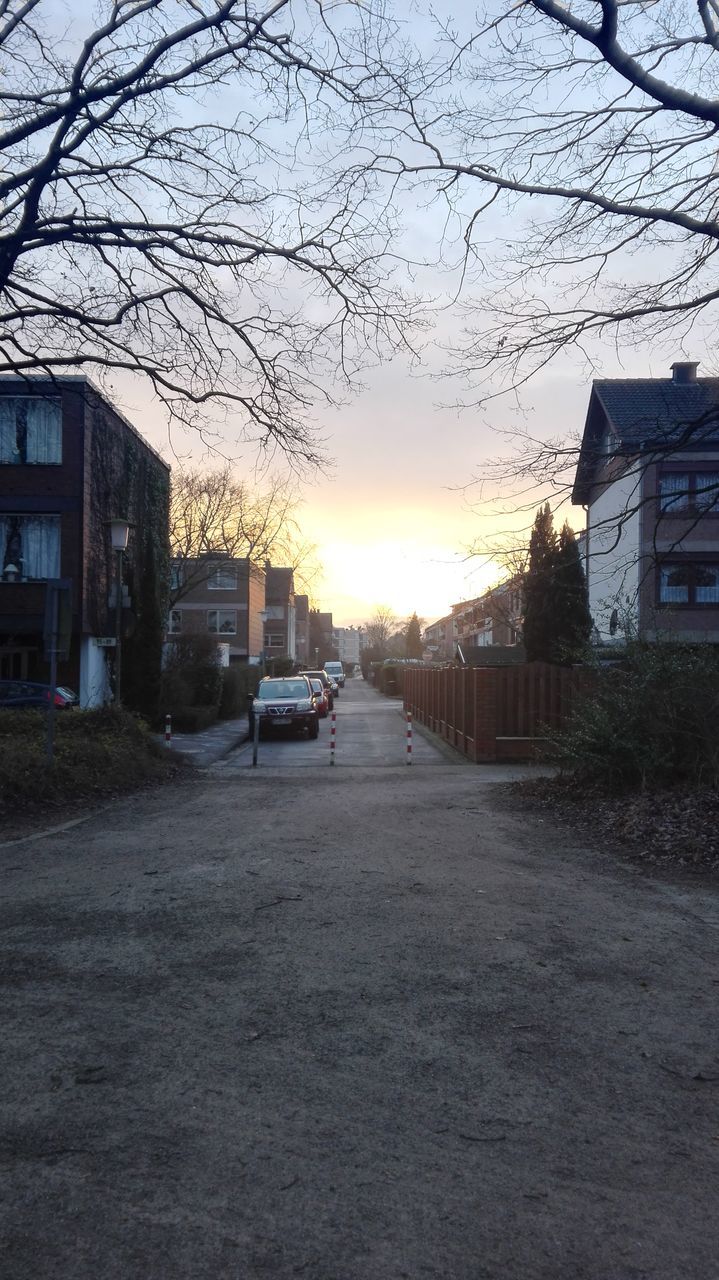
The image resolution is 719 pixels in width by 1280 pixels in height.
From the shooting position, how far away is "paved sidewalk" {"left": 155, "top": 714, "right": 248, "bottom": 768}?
20.8 meters

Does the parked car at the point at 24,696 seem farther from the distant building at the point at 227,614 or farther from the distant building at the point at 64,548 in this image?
the distant building at the point at 227,614

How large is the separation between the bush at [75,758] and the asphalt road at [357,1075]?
14.7ft

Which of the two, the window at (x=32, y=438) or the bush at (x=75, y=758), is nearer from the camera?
the bush at (x=75, y=758)

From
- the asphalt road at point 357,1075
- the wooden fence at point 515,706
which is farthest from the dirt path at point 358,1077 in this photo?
the wooden fence at point 515,706

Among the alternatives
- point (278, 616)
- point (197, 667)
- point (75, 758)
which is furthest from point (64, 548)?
point (278, 616)

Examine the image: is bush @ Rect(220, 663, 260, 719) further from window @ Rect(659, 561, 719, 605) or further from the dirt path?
the dirt path

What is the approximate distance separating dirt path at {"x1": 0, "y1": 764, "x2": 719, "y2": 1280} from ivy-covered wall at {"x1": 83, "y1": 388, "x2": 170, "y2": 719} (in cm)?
1892

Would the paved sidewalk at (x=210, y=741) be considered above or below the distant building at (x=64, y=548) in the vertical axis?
below

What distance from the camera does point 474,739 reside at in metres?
19.2

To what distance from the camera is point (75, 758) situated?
13.4m

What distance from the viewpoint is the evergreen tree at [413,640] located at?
128m

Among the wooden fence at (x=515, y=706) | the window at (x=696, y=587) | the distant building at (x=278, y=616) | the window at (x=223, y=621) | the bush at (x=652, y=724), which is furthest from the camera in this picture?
the distant building at (x=278, y=616)

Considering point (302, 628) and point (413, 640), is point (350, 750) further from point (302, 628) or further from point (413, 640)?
point (413, 640)

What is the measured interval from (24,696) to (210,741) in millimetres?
10792
